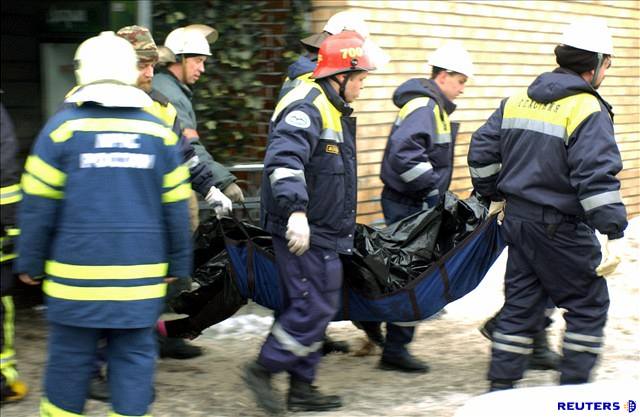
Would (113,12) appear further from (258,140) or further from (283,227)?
(283,227)

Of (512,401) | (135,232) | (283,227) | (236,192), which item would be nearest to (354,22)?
(236,192)

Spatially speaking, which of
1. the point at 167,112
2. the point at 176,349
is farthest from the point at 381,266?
the point at 176,349

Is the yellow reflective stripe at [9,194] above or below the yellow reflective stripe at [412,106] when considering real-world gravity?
below

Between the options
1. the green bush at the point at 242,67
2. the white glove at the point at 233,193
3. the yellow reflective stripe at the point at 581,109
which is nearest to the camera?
the yellow reflective stripe at the point at 581,109

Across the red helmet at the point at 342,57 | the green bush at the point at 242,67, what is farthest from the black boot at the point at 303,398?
the green bush at the point at 242,67

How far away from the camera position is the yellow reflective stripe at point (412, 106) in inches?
242

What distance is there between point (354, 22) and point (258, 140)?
146 cm

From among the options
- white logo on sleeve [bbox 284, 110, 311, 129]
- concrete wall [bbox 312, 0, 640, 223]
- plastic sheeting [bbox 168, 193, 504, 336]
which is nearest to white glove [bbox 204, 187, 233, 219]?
plastic sheeting [bbox 168, 193, 504, 336]

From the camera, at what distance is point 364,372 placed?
5.88 meters

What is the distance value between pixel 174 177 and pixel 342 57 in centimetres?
139

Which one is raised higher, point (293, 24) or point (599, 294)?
point (293, 24)

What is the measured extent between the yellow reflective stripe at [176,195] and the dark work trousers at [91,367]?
0.54 meters

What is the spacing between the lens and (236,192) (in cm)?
561

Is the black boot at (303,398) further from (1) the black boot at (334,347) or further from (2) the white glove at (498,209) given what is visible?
(2) the white glove at (498,209)
